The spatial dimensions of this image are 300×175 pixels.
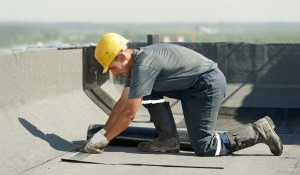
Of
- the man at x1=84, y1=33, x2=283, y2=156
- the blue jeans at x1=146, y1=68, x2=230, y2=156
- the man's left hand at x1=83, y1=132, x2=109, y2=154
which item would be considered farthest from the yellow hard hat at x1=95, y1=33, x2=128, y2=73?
the blue jeans at x1=146, y1=68, x2=230, y2=156

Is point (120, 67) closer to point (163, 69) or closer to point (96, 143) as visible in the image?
point (163, 69)

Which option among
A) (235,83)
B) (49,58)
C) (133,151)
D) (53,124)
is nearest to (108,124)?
(133,151)

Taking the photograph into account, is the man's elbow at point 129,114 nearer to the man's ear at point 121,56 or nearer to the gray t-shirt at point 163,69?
the gray t-shirt at point 163,69

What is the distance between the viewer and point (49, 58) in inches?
401

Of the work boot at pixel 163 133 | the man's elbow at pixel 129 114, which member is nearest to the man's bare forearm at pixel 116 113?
the man's elbow at pixel 129 114

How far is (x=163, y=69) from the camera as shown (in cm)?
822

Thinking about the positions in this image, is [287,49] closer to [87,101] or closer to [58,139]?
[87,101]

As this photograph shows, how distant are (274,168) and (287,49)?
4074mm

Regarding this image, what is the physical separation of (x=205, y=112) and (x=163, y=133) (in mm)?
606

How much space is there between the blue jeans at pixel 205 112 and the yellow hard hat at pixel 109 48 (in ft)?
2.72

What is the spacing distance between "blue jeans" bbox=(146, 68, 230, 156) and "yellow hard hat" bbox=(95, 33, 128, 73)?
83 centimetres

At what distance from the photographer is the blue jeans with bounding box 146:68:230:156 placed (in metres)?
8.37

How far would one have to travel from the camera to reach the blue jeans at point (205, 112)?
837 centimetres

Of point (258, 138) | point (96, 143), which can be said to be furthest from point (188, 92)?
point (96, 143)
